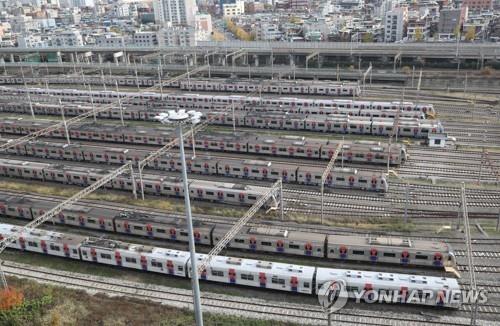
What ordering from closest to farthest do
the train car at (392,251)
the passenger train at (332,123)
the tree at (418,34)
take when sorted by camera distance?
1. the train car at (392,251)
2. the passenger train at (332,123)
3. the tree at (418,34)

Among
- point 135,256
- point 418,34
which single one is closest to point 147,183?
point 135,256

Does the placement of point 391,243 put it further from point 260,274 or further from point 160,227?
point 160,227

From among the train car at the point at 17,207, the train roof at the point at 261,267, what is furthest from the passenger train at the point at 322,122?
the train roof at the point at 261,267

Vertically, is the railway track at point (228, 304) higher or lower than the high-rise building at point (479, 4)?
lower

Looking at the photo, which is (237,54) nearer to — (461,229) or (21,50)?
(21,50)

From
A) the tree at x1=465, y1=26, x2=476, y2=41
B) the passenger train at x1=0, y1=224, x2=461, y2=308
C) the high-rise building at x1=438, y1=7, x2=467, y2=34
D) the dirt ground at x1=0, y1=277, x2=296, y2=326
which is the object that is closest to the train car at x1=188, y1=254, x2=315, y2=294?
the passenger train at x1=0, y1=224, x2=461, y2=308

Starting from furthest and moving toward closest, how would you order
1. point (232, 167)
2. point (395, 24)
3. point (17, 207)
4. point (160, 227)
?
1. point (395, 24)
2. point (232, 167)
3. point (17, 207)
4. point (160, 227)

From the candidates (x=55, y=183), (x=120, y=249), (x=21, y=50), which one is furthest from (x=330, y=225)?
(x=21, y=50)

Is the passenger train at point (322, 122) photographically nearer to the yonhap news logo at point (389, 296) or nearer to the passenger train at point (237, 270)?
the passenger train at point (237, 270)
